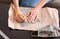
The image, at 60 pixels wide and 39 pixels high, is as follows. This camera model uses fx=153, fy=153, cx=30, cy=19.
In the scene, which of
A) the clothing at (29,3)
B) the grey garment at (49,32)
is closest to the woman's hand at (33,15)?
the grey garment at (49,32)

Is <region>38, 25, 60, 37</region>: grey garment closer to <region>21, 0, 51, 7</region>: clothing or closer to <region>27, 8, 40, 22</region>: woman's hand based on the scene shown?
<region>27, 8, 40, 22</region>: woman's hand

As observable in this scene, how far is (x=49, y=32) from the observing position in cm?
89

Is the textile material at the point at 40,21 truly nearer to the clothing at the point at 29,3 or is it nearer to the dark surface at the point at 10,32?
the dark surface at the point at 10,32

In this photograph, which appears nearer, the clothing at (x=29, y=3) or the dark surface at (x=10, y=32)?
the dark surface at (x=10, y=32)

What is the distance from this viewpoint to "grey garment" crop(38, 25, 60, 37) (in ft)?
2.92

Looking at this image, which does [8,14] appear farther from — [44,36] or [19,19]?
[44,36]

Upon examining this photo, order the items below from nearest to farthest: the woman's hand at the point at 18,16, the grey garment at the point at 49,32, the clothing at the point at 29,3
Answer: the grey garment at the point at 49,32 < the woman's hand at the point at 18,16 < the clothing at the point at 29,3

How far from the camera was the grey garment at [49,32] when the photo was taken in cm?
89

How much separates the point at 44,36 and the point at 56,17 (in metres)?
0.21

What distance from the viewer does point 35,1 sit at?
1389mm

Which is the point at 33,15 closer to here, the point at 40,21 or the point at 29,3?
the point at 40,21

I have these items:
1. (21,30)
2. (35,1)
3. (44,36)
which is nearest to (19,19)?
(21,30)

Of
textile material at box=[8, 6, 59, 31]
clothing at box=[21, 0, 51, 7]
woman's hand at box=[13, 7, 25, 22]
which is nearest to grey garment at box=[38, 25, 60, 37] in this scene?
textile material at box=[8, 6, 59, 31]

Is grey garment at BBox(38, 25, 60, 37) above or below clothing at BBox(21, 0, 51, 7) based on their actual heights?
below
